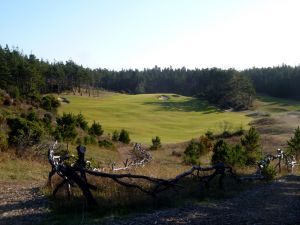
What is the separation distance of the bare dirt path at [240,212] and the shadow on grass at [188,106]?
309ft

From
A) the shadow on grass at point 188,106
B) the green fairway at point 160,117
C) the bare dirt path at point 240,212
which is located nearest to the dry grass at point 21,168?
the bare dirt path at point 240,212

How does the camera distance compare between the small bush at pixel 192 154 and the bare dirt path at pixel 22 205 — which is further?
the small bush at pixel 192 154

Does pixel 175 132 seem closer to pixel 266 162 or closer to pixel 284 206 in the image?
pixel 266 162

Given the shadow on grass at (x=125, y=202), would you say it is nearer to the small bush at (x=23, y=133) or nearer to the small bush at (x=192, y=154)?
the small bush at (x=23, y=133)

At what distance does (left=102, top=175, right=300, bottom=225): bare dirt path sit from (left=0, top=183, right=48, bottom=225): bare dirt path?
1.72m

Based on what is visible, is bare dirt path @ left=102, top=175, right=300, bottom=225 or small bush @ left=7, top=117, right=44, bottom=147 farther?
small bush @ left=7, top=117, right=44, bottom=147

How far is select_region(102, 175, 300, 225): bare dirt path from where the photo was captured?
8609 millimetres

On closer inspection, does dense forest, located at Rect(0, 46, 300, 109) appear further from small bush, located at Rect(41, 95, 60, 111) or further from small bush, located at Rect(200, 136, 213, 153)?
small bush, located at Rect(200, 136, 213, 153)

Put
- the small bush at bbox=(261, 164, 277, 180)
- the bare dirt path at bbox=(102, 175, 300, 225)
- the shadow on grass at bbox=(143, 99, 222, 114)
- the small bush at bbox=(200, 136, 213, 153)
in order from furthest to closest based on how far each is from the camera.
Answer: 1. the shadow on grass at bbox=(143, 99, 222, 114)
2. the small bush at bbox=(200, 136, 213, 153)
3. the small bush at bbox=(261, 164, 277, 180)
4. the bare dirt path at bbox=(102, 175, 300, 225)

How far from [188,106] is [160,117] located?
2556cm

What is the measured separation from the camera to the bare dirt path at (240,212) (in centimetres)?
861

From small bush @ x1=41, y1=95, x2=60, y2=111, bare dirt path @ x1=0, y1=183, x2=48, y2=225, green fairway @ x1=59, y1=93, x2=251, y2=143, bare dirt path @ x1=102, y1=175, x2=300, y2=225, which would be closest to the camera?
bare dirt path @ x1=102, y1=175, x2=300, y2=225

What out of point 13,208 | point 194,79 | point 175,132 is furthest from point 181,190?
point 194,79

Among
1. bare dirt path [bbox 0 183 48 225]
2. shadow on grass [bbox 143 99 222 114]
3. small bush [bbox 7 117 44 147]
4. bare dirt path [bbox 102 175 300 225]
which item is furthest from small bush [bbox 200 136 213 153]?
shadow on grass [bbox 143 99 222 114]
